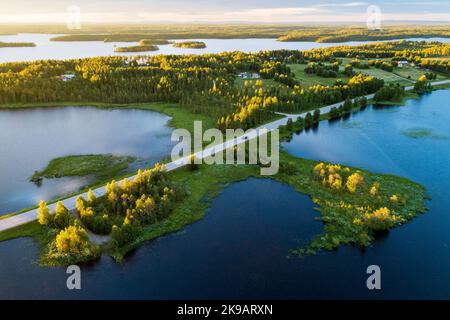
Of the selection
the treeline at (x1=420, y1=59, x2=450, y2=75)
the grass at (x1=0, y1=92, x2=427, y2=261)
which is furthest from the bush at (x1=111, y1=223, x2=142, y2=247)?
the treeline at (x1=420, y1=59, x2=450, y2=75)

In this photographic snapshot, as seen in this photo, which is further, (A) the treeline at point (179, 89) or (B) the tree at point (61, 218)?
(A) the treeline at point (179, 89)

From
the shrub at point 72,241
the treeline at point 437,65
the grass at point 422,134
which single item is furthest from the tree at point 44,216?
the treeline at point 437,65

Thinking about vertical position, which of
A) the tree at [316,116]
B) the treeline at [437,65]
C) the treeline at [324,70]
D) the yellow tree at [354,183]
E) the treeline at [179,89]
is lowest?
the yellow tree at [354,183]

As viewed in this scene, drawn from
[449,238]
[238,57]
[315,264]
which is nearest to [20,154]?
[315,264]

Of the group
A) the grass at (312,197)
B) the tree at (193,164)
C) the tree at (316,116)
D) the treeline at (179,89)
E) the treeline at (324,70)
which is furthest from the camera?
the treeline at (324,70)

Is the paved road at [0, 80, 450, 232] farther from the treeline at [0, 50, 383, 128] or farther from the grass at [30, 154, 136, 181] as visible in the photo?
the grass at [30, 154, 136, 181]

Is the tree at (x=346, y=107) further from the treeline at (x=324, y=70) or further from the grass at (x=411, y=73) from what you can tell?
the grass at (x=411, y=73)

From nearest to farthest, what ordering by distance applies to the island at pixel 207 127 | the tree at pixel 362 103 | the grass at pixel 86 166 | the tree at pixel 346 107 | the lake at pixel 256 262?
the lake at pixel 256 262 < the island at pixel 207 127 < the grass at pixel 86 166 < the tree at pixel 346 107 < the tree at pixel 362 103

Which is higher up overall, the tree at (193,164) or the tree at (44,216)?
the tree at (193,164)
